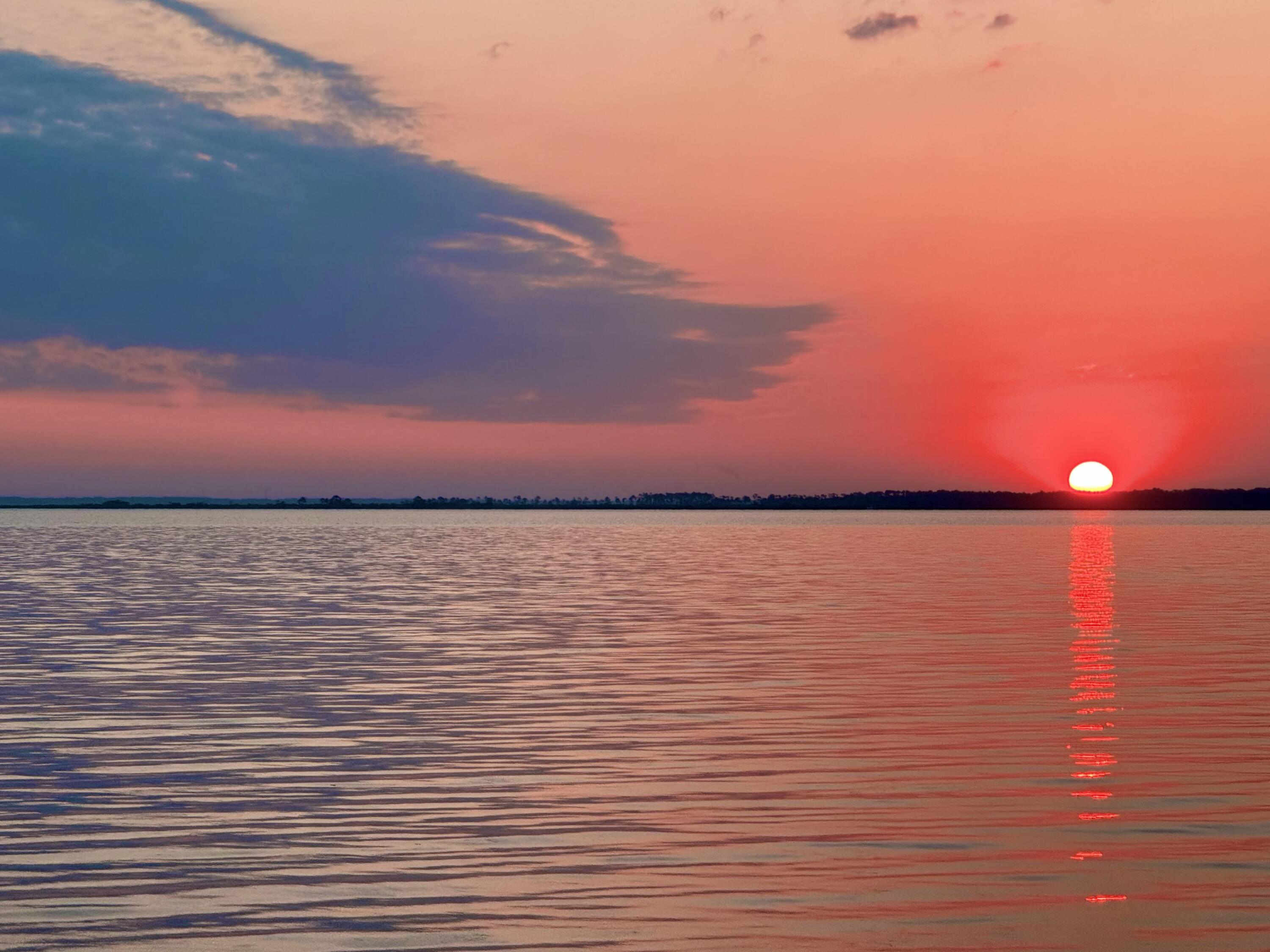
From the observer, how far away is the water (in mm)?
11578

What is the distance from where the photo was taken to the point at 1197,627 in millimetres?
38406

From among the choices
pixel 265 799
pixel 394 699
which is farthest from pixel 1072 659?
pixel 265 799

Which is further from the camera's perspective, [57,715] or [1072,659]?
[1072,659]

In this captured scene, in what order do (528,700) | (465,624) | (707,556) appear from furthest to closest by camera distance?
(707,556) → (465,624) → (528,700)

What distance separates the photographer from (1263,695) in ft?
82.1

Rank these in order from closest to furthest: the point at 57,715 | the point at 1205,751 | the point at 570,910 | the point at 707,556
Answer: the point at 570,910 < the point at 1205,751 < the point at 57,715 < the point at 707,556

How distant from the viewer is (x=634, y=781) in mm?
17344

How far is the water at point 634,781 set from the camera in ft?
38.0

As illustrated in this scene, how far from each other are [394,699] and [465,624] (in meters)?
15.3

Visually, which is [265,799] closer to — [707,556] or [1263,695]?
[1263,695]

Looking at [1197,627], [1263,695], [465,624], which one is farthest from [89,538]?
[1263,695]

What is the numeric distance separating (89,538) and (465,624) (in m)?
106

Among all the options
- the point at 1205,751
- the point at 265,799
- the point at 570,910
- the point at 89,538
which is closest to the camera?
the point at 570,910

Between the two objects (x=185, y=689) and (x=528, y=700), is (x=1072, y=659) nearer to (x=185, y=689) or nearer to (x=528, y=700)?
(x=528, y=700)
